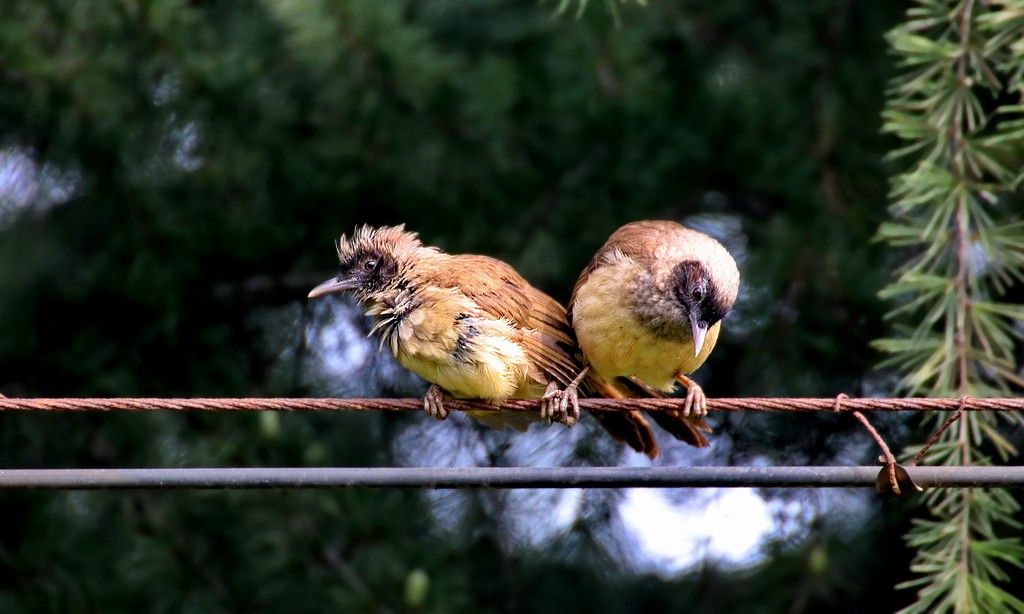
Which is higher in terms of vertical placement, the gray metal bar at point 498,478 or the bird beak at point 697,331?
the bird beak at point 697,331

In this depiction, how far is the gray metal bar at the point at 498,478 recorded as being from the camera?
2941mm

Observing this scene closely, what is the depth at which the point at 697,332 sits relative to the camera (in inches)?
160

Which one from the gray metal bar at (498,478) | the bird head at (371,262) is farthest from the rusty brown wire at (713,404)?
the bird head at (371,262)

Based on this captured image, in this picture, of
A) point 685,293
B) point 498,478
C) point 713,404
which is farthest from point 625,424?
point 498,478

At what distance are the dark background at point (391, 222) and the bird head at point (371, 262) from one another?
2.70ft

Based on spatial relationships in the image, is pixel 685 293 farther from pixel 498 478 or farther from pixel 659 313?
pixel 498 478

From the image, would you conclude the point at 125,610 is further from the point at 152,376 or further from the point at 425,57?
the point at 425,57

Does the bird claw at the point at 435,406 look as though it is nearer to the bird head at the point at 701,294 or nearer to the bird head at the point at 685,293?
the bird head at the point at 685,293

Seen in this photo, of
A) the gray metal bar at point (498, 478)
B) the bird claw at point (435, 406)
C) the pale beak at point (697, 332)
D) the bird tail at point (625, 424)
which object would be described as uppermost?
the pale beak at point (697, 332)

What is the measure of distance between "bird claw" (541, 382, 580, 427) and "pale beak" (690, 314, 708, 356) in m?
0.41

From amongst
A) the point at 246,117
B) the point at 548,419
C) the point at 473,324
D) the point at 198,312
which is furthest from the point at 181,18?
the point at 548,419

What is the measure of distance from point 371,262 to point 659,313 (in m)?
1.08

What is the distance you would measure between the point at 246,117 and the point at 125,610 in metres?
2.25

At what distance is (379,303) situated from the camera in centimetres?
447
